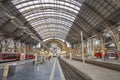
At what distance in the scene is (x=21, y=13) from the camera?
47.8 metres

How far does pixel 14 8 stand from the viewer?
4228 centimetres

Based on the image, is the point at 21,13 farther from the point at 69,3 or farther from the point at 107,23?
the point at 107,23

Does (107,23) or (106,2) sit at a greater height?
(106,2)

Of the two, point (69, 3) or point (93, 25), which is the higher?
point (69, 3)

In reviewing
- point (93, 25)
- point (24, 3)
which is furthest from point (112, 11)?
point (24, 3)

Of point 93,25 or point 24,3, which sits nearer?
point 24,3

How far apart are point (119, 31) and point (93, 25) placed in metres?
13.7

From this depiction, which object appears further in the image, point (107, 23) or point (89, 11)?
point (89, 11)

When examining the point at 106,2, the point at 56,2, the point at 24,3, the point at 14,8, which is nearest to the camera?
the point at 106,2

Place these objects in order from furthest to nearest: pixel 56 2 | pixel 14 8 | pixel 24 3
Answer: pixel 56 2 → pixel 24 3 → pixel 14 8

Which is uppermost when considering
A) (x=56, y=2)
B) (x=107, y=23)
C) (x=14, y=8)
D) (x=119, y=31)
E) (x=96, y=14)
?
(x=56, y=2)

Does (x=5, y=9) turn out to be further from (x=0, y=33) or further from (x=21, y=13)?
(x=0, y=33)

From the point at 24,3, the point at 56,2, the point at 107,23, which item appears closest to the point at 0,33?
the point at 24,3

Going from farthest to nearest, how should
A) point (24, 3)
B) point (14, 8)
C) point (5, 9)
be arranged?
point (24, 3) → point (14, 8) → point (5, 9)
